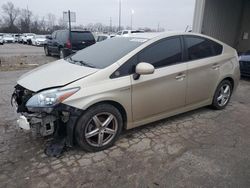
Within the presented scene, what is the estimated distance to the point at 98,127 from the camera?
2992 mm

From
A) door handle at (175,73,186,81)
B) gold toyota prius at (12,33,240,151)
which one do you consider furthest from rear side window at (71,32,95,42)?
door handle at (175,73,186,81)

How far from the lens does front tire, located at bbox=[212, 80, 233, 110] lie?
14.7 ft

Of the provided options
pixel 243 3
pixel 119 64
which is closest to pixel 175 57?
pixel 119 64

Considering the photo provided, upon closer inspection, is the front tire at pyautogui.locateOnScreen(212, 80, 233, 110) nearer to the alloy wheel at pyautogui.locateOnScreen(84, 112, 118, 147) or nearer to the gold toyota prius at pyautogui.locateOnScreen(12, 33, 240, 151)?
the gold toyota prius at pyautogui.locateOnScreen(12, 33, 240, 151)

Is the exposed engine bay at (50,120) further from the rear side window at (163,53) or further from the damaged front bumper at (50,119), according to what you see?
the rear side window at (163,53)

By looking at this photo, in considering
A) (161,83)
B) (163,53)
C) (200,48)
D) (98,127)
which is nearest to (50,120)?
(98,127)

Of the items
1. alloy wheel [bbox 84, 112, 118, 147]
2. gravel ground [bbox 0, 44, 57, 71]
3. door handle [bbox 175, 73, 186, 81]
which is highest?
door handle [bbox 175, 73, 186, 81]

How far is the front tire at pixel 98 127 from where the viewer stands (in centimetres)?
284

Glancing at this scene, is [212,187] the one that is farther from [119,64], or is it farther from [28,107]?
[28,107]

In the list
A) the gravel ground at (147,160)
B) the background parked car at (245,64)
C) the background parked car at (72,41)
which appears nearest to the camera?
the gravel ground at (147,160)

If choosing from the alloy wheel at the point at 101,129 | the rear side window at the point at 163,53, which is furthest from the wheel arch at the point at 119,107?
the rear side window at the point at 163,53

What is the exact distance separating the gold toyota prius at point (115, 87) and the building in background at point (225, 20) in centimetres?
497

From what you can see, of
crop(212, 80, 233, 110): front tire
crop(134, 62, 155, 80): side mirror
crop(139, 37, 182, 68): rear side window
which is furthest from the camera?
crop(212, 80, 233, 110): front tire

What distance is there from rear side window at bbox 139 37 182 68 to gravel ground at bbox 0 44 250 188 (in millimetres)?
1109
